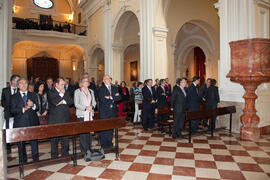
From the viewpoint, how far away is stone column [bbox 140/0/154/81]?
909cm

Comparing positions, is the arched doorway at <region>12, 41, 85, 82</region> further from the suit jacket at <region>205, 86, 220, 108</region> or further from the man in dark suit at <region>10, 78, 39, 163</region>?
the man in dark suit at <region>10, 78, 39, 163</region>

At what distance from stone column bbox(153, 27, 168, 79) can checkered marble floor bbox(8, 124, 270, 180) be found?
4456mm

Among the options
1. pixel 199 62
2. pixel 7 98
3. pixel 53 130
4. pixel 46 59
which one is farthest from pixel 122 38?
pixel 53 130

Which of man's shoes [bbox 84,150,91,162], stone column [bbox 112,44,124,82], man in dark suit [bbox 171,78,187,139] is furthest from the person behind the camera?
stone column [bbox 112,44,124,82]

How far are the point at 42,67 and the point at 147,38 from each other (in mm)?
12225

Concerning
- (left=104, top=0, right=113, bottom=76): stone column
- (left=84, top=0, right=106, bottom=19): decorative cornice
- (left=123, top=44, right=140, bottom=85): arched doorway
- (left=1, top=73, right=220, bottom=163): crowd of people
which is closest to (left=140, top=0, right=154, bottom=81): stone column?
(left=1, top=73, right=220, bottom=163): crowd of people

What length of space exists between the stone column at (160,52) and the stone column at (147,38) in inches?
7.0

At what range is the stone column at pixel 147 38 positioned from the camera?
9.09m

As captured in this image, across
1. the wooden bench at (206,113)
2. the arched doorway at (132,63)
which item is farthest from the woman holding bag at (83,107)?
the arched doorway at (132,63)

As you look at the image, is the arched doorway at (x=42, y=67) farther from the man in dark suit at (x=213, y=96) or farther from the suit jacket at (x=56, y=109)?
the man in dark suit at (x=213, y=96)

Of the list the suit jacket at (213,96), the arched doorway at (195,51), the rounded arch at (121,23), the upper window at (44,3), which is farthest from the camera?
the upper window at (44,3)

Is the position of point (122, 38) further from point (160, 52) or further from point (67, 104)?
point (67, 104)

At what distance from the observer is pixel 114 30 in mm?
12539

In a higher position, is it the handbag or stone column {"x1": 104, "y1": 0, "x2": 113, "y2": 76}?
stone column {"x1": 104, "y1": 0, "x2": 113, "y2": 76}
